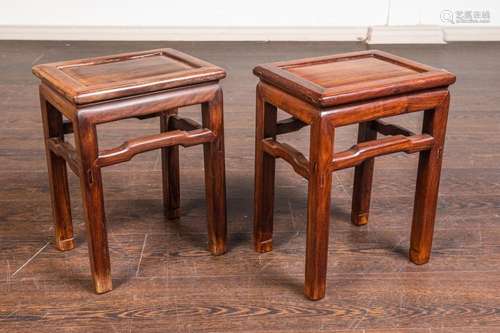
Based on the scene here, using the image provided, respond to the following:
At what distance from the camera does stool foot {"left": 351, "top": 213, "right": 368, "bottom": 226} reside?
64.5 inches

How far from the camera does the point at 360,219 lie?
1640mm

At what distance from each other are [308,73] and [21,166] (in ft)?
3.41

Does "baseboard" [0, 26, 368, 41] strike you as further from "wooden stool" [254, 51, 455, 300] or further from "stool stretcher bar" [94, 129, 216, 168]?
"stool stretcher bar" [94, 129, 216, 168]

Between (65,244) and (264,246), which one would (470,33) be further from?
(65,244)

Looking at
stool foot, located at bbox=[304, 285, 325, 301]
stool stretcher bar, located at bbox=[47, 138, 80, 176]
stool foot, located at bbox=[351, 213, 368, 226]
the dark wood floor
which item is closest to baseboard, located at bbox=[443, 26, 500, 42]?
the dark wood floor

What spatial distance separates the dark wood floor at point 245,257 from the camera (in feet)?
4.21

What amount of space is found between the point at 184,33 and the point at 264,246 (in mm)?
2284

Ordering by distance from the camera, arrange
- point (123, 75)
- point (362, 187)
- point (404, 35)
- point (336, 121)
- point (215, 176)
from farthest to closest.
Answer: point (404, 35), point (362, 187), point (215, 176), point (123, 75), point (336, 121)

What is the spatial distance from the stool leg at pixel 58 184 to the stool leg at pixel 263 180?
1.35 feet

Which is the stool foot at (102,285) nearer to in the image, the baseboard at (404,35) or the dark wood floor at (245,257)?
the dark wood floor at (245,257)

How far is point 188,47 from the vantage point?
346 centimetres

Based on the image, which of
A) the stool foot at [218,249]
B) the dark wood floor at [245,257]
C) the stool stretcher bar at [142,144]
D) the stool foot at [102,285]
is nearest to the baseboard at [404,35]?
the dark wood floor at [245,257]

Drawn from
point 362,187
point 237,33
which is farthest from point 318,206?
point 237,33

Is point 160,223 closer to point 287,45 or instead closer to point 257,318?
point 257,318
